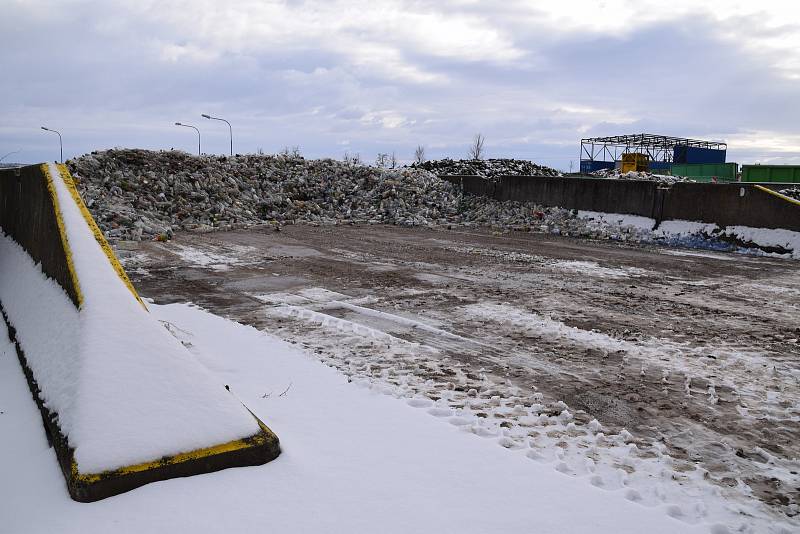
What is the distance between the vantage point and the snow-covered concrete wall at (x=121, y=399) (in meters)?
2.96

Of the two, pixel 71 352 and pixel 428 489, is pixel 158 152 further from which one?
pixel 428 489

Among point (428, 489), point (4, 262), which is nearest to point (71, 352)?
point (428, 489)

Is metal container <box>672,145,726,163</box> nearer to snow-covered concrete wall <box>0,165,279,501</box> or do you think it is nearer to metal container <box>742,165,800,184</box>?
metal container <box>742,165,800,184</box>

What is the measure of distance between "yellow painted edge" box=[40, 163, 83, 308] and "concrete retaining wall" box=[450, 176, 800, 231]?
1347 cm

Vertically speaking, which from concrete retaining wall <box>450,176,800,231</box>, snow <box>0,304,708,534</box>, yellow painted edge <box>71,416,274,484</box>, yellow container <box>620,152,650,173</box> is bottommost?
snow <box>0,304,708,534</box>

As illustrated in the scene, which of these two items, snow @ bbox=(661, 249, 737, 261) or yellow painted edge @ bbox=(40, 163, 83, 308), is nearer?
yellow painted edge @ bbox=(40, 163, 83, 308)

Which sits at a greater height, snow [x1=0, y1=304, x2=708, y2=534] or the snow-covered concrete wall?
the snow-covered concrete wall

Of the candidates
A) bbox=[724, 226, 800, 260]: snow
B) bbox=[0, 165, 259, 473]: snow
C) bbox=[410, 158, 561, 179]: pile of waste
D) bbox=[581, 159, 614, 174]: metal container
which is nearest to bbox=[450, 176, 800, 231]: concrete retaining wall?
bbox=[724, 226, 800, 260]: snow

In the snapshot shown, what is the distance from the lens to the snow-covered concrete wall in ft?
9.71

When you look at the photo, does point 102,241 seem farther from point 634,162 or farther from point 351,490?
point 634,162

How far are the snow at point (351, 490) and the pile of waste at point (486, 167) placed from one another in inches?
1014

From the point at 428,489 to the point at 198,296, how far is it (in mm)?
5774

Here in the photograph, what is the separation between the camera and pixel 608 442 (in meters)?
3.83

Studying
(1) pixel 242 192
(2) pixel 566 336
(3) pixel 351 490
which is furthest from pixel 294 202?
(3) pixel 351 490
